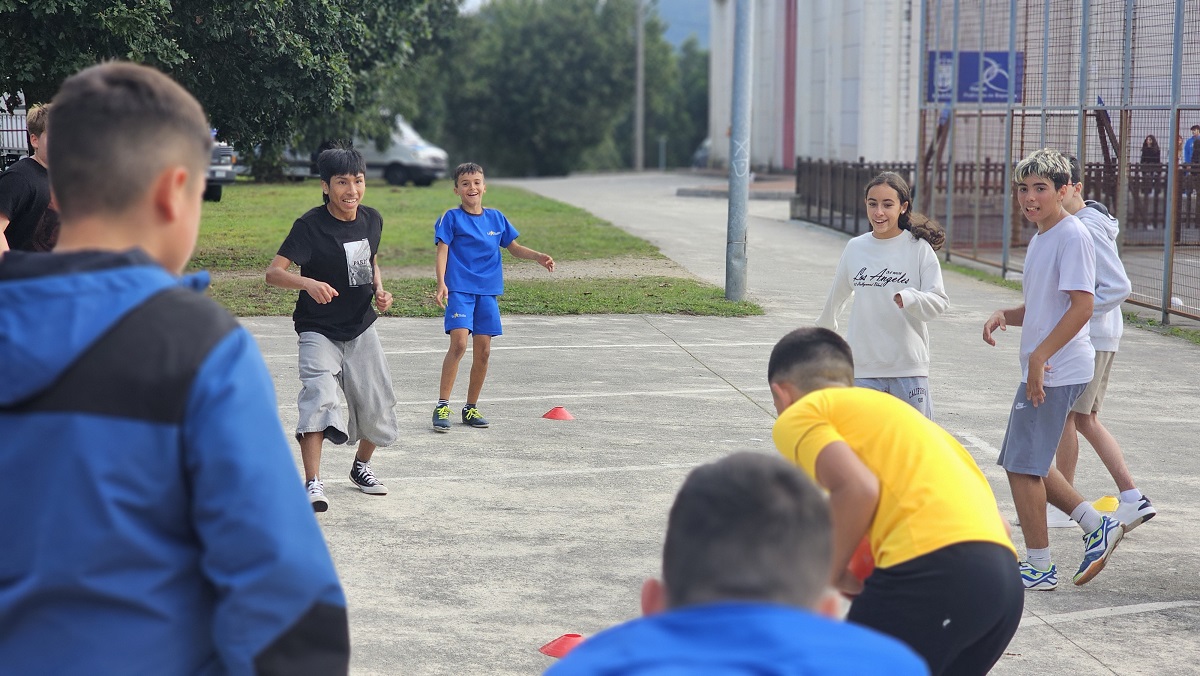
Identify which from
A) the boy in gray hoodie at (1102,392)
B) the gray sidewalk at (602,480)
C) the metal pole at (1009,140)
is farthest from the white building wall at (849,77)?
the boy in gray hoodie at (1102,392)

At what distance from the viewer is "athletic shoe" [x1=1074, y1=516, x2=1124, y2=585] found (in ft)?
18.1

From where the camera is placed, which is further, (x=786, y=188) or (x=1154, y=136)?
(x=786, y=188)

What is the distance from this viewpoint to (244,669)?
1.94 m

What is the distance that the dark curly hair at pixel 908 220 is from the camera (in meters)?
5.87

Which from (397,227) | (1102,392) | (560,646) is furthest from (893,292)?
(397,227)

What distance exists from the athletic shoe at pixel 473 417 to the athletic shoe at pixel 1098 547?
397 cm

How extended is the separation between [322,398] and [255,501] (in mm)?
4563

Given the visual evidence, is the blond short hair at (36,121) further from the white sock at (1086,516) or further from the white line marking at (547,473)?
the white sock at (1086,516)

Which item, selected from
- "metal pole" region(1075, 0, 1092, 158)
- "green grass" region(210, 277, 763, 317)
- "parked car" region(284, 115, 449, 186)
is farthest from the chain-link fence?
"parked car" region(284, 115, 449, 186)

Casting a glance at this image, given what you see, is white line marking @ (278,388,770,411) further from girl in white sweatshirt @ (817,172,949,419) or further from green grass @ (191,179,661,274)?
green grass @ (191,179,661,274)

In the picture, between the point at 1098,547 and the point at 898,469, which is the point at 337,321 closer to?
the point at 1098,547

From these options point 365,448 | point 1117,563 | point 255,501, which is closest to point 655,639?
point 255,501

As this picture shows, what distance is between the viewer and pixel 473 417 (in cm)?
836

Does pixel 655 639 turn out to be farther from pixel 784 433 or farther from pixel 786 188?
pixel 786 188
